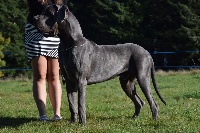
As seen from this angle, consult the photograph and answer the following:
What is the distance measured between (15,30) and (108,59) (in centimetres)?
3617

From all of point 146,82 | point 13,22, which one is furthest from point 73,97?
point 13,22

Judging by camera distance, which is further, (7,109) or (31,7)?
(7,109)

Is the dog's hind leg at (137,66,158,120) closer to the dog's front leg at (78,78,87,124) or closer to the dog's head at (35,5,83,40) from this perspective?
the dog's front leg at (78,78,87,124)

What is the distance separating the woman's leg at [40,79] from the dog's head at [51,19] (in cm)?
96

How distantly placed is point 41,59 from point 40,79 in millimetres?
337

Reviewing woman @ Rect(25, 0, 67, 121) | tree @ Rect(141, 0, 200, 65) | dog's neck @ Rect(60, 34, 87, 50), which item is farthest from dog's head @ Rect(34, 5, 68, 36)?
tree @ Rect(141, 0, 200, 65)

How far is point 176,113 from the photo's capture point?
7188 mm

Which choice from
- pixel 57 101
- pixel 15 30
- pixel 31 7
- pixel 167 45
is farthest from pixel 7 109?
pixel 15 30

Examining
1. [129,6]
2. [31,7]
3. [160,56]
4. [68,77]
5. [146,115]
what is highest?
[31,7]

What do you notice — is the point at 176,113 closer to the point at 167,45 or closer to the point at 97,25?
the point at 167,45

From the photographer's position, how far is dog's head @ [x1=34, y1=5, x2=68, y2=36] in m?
6.00

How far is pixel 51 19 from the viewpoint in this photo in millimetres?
6047

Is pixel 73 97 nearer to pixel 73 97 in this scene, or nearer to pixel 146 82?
pixel 73 97

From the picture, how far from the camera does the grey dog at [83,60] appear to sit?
6.05 meters
